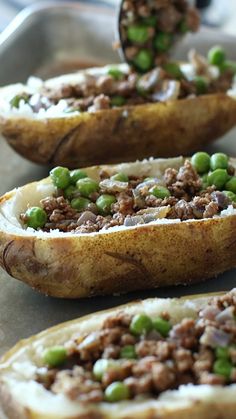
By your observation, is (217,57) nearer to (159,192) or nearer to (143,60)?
(143,60)

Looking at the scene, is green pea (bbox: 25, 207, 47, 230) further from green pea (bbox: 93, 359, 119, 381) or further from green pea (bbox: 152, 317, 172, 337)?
green pea (bbox: 93, 359, 119, 381)

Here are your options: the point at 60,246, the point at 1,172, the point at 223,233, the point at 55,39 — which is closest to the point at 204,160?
the point at 223,233

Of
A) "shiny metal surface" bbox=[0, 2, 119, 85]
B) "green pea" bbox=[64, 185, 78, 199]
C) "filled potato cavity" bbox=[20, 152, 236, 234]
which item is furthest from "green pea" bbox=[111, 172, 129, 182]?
"shiny metal surface" bbox=[0, 2, 119, 85]

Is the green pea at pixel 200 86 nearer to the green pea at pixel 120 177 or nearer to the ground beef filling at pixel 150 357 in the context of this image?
the green pea at pixel 120 177

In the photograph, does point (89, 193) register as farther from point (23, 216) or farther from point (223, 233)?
point (223, 233)

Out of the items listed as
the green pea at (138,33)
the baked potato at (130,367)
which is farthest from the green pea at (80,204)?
the green pea at (138,33)

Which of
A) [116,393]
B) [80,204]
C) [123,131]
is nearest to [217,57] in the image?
[123,131]
